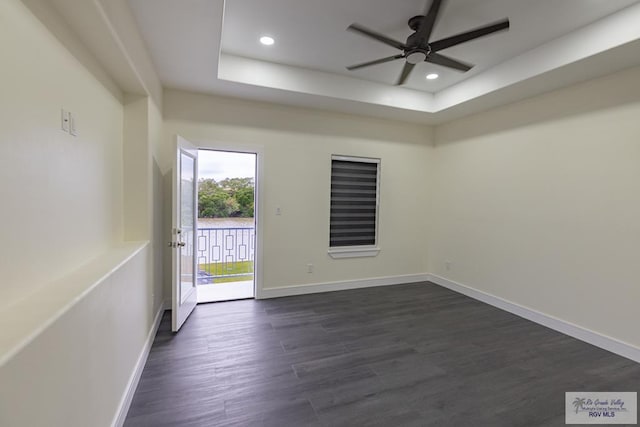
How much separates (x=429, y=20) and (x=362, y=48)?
1002 mm

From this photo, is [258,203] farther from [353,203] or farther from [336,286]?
[336,286]

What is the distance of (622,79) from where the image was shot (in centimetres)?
271

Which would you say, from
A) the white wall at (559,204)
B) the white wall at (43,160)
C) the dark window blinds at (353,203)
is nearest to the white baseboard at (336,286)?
the dark window blinds at (353,203)

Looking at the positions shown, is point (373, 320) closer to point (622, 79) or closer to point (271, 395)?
point (271, 395)

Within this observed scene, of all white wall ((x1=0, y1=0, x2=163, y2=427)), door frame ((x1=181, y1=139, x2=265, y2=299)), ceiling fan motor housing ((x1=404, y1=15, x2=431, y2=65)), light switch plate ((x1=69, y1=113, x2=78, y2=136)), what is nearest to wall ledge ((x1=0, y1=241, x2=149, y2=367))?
white wall ((x1=0, y1=0, x2=163, y2=427))

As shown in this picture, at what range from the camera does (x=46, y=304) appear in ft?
3.74

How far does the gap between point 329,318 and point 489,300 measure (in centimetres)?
222

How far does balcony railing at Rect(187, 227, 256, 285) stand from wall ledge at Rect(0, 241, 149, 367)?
3.77 m

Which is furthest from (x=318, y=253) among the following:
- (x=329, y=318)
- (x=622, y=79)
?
(x=622, y=79)

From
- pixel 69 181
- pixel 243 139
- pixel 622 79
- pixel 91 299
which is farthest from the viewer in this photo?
pixel 243 139

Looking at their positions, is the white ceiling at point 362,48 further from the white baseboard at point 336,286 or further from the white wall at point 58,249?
the white baseboard at point 336,286

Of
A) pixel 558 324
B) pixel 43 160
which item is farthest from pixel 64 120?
pixel 558 324

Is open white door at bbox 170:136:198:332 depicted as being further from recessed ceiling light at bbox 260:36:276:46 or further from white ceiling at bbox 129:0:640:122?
recessed ceiling light at bbox 260:36:276:46

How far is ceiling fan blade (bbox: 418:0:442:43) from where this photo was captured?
196 cm
